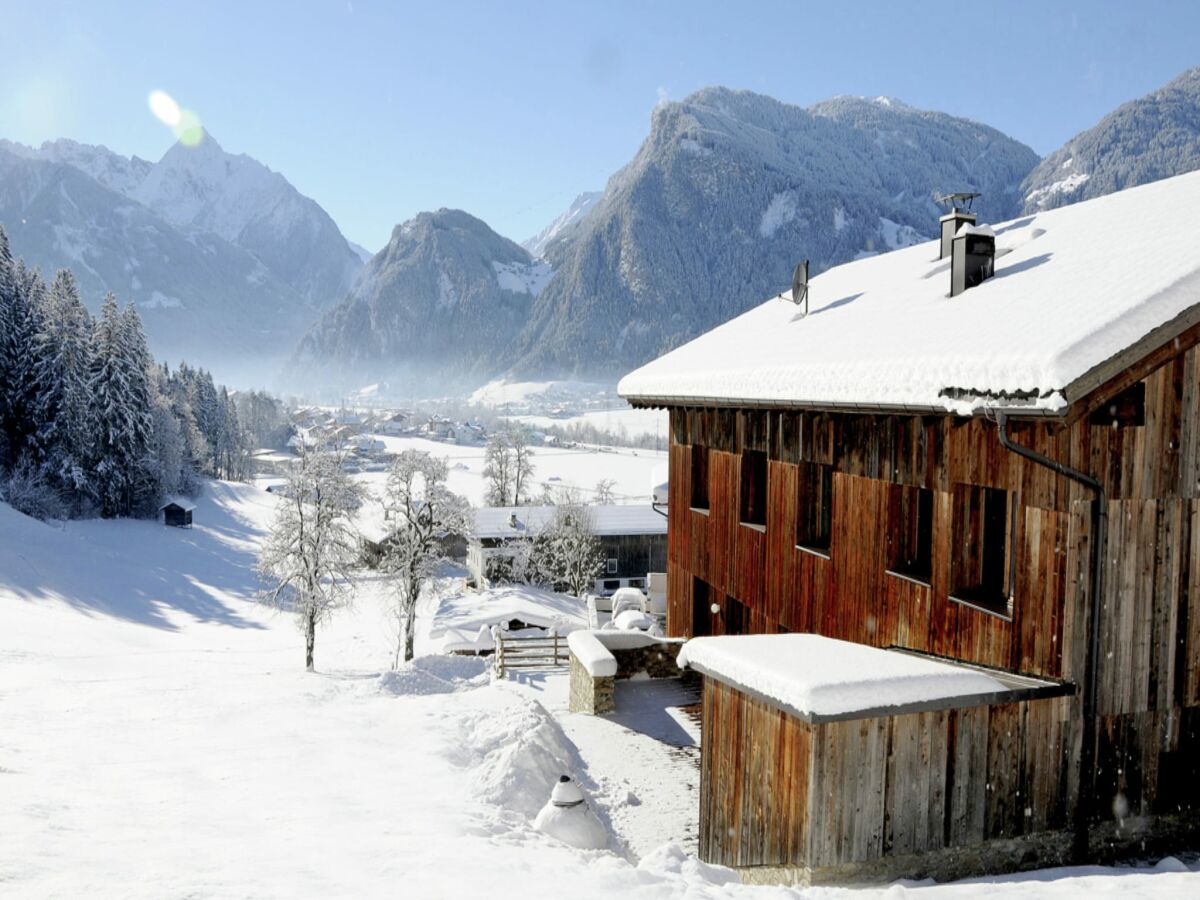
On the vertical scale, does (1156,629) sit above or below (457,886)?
above

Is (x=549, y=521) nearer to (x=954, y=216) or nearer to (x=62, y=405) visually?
(x=62, y=405)

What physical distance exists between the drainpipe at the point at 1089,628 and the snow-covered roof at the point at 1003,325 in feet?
2.15

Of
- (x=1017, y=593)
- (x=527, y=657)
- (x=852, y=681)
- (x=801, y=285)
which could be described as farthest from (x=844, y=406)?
(x=527, y=657)

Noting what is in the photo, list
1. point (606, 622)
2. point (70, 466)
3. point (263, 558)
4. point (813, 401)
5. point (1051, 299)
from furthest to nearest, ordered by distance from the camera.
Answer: point (70, 466)
point (606, 622)
point (263, 558)
point (813, 401)
point (1051, 299)

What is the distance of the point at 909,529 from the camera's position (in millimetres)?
9430

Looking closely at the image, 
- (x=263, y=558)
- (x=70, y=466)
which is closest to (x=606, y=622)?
(x=263, y=558)

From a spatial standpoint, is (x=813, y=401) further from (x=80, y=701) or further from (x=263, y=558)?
(x=263, y=558)

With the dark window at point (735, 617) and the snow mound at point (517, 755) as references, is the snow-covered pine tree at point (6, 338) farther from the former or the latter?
the dark window at point (735, 617)

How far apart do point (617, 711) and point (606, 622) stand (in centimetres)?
2226

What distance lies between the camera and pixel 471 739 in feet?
36.5

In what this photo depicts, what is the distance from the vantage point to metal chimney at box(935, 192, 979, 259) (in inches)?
450

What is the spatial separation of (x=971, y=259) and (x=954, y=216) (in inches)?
98.8

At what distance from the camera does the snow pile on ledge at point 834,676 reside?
6520mm

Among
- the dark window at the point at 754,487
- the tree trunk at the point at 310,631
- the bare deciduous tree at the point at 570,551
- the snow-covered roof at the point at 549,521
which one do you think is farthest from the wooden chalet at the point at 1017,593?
the snow-covered roof at the point at 549,521
